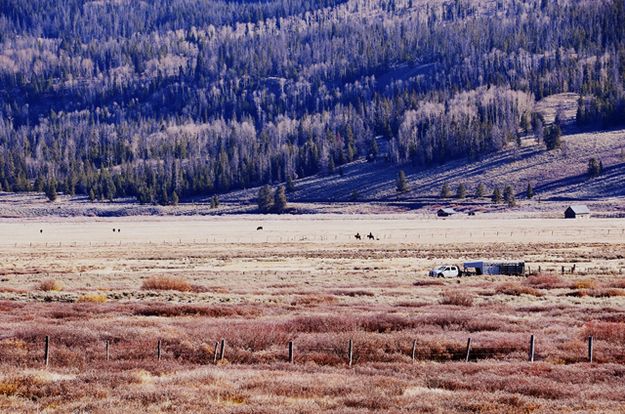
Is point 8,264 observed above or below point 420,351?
below

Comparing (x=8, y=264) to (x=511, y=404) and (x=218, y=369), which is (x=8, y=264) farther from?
(x=511, y=404)

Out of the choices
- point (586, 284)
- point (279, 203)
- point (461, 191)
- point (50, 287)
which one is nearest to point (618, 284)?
point (586, 284)

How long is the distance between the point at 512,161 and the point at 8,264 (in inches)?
5571

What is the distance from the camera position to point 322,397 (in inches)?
794

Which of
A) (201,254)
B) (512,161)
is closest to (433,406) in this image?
(201,254)

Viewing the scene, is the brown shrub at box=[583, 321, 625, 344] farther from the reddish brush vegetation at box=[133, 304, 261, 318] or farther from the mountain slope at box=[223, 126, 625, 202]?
the mountain slope at box=[223, 126, 625, 202]

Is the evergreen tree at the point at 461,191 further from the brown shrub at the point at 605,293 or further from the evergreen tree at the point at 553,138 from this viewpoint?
the brown shrub at the point at 605,293

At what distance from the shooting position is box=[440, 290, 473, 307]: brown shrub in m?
40.9

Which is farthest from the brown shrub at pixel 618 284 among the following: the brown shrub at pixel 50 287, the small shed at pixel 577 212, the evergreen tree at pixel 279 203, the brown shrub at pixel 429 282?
the evergreen tree at pixel 279 203

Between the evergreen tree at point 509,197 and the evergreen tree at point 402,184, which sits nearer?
the evergreen tree at point 509,197

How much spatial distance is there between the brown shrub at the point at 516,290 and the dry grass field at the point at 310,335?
0.33 feet

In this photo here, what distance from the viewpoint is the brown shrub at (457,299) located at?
4091cm

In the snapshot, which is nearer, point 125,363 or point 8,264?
point 125,363

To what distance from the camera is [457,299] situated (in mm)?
41281
